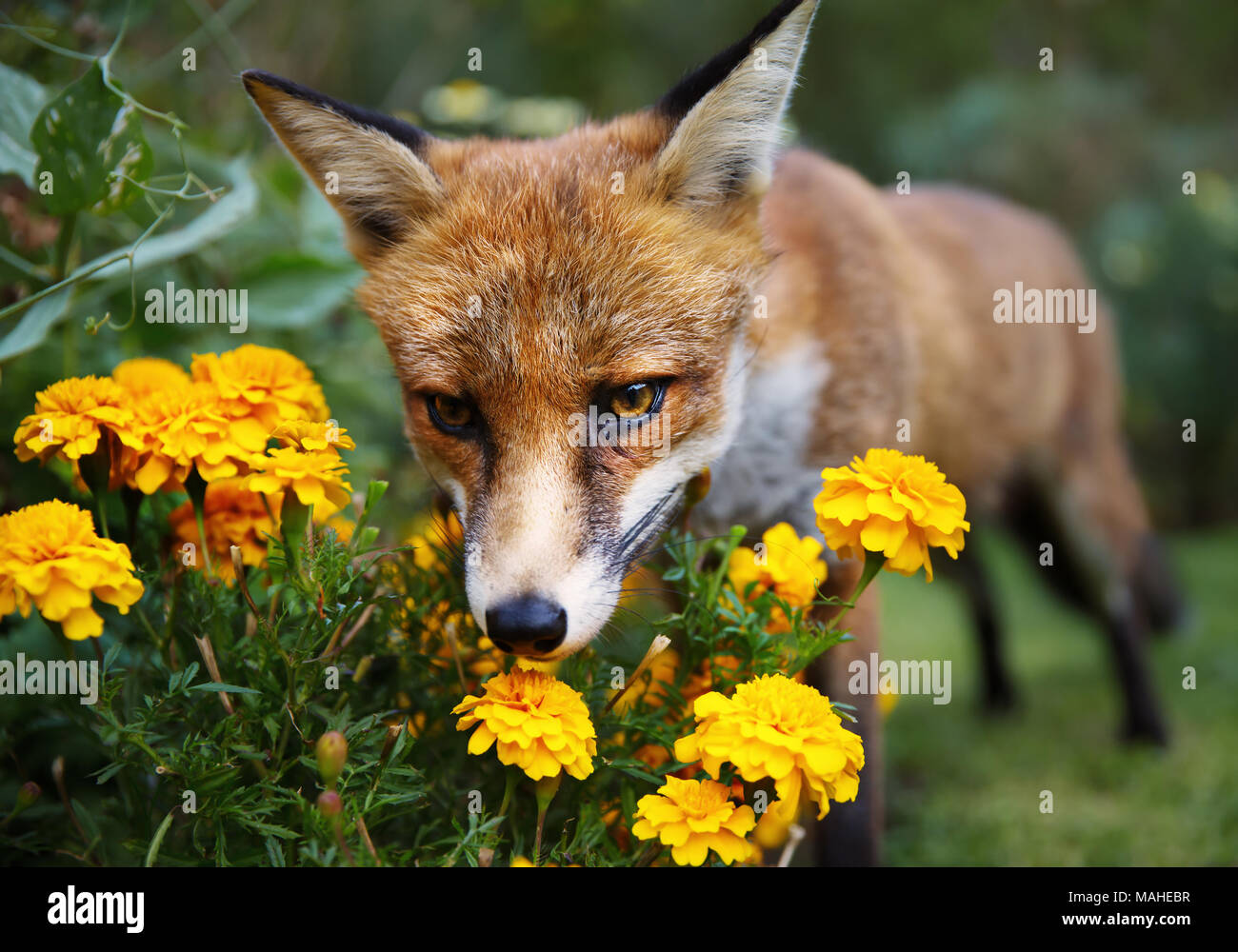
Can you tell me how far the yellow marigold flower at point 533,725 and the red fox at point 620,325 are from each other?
6 centimetres

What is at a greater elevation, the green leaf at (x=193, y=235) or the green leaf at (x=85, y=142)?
the green leaf at (x=85, y=142)

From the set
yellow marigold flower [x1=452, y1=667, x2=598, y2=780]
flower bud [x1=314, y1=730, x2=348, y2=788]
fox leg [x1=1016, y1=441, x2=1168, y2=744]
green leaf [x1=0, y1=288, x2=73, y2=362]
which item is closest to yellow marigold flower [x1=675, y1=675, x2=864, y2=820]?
yellow marigold flower [x1=452, y1=667, x2=598, y2=780]

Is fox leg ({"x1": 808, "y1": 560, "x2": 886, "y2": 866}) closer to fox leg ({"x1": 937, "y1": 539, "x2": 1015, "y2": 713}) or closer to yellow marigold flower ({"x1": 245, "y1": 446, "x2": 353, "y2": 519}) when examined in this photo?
yellow marigold flower ({"x1": 245, "y1": 446, "x2": 353, "y2": 519})

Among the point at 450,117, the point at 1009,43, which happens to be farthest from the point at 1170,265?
the point at 450,117

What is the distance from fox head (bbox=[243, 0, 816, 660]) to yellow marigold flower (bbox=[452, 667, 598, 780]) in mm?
62

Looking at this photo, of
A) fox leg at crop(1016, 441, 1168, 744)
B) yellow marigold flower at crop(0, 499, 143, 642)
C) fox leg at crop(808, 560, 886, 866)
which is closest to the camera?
yellow marigold flower at crop(0, 499, 143, 642)

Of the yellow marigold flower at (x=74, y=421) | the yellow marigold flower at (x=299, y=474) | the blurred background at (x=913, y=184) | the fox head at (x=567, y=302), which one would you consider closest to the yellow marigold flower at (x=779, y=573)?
the fox head at (x=567, y=302)

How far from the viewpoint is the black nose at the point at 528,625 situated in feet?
4.47

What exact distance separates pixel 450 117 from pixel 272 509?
10.1 feet

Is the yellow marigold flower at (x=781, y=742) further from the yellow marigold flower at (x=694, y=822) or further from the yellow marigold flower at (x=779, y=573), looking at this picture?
the yellow marigold flower at (x=779, y=573)

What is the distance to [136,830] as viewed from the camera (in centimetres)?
150

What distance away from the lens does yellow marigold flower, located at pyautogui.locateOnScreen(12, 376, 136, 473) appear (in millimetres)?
1453

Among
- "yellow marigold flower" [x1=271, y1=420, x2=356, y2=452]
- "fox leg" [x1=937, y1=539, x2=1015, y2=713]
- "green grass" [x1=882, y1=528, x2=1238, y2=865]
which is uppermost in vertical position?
"yellow marigold flower" [x1=271, y1=420, x2=356, y2=452]
